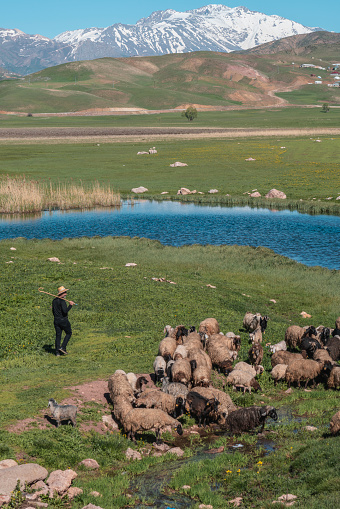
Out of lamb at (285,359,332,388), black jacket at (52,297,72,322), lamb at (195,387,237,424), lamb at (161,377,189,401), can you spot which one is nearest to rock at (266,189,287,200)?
lamb at (285,359,332,388)

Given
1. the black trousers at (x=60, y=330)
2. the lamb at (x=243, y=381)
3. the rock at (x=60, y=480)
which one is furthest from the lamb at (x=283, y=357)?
the rock at (x=60, y=480)

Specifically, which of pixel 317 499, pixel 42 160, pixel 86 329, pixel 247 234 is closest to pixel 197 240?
pixel 247 234

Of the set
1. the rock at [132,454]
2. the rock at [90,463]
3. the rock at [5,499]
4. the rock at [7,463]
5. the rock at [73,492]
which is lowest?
the rock at [132,454]

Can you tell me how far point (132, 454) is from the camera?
15242 mm

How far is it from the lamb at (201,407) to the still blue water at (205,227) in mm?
25729

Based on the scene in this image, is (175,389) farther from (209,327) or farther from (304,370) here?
(209,327)

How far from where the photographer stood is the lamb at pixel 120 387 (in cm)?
1744

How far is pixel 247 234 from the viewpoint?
50.8 metres

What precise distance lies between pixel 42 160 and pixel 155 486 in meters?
93.2

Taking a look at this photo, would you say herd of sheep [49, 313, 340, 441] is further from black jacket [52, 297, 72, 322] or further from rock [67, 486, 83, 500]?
black jacket [52, 297, 72, 322]

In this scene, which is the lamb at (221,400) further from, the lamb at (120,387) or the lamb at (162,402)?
the lamb at (120,387)

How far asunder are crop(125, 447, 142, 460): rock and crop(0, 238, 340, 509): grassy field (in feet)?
0.59

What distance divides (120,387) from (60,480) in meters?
4.77

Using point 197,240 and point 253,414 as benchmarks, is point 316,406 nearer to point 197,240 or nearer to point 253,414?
point 253,414
